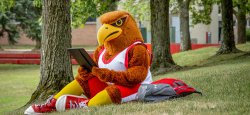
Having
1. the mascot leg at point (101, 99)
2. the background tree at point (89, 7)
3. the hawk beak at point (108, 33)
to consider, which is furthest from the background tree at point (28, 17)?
the mascot leg at point (101, 99)

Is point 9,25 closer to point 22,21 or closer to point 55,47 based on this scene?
point 22,21

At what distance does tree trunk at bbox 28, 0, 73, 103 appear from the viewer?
9.34 metres

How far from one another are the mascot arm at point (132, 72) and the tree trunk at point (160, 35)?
8.47m

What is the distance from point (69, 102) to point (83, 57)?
61cm

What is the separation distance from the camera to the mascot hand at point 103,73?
21.3ft

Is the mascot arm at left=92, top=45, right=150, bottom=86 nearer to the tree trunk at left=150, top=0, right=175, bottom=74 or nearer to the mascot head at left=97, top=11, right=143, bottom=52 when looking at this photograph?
the mascot head at left=97, top=11, right=143, bottom=52

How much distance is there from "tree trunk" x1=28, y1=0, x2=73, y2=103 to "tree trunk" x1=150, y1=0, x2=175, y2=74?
601 centimetres

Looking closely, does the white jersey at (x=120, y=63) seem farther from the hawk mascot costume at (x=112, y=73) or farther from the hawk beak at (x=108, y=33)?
the hawk beak at (x=108, y=33)

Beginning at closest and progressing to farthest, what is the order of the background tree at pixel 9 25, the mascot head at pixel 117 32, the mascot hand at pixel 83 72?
1. the mascot head at pixel 117 32
2. the mascot hand at pixel 83 72
3. the background tree at pixel 9 25

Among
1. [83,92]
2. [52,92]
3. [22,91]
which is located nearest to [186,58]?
[22,91]

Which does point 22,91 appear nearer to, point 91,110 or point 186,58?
point 186,58

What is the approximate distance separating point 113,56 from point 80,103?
0.75 m

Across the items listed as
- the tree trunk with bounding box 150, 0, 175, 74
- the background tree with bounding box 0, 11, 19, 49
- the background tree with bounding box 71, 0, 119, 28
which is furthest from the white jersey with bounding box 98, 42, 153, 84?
the background tree with bounding box 0, 11, 19, 49

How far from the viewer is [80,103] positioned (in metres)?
6.69
